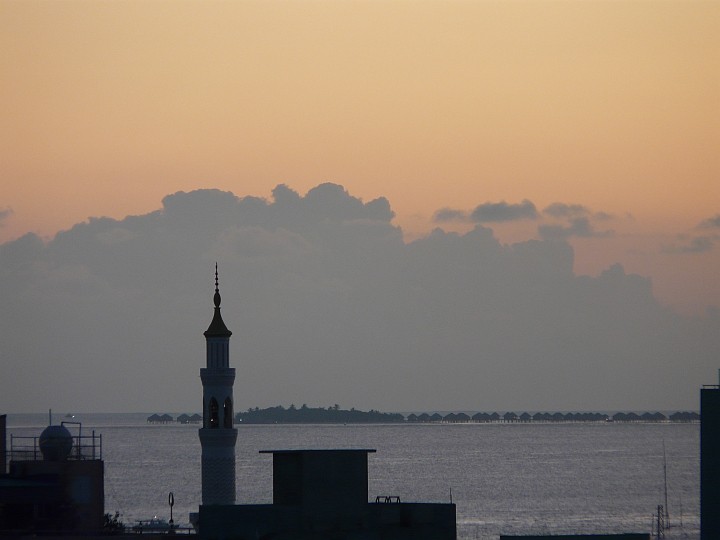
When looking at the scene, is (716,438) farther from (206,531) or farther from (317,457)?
(206,531)

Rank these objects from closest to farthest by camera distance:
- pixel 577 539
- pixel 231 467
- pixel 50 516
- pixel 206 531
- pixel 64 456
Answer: pixel 206 531 < pixel 577 539 < pixel 50 516 < pixel 64 456 < pixel 231 467

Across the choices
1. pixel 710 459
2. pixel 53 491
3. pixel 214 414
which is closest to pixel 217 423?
pixel 214 414

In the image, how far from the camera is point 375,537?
194 feet

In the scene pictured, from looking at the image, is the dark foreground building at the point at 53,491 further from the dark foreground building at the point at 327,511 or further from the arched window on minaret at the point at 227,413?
the dark foreground building at the point at 327,511

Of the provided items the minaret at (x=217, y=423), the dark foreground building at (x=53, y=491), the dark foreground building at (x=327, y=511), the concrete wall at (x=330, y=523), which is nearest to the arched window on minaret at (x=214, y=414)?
the minaret at (x=217, y=423)

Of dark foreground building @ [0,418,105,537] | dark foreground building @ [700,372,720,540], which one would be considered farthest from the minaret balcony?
dark foreground building @ [700,372,720,540]

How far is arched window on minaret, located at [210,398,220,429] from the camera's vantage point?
89.1m

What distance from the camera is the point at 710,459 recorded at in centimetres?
7281

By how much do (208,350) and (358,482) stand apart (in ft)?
105

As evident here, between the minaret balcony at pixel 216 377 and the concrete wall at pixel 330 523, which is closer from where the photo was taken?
the concrete wall at pixel 330 523

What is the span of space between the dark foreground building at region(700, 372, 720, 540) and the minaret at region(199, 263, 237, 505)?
27.5m

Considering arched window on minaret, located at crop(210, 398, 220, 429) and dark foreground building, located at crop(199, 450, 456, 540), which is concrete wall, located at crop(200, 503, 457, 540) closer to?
dark foreground building, located at crop(199, 450, 456, 540)

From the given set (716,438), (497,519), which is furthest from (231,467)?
(497,519)

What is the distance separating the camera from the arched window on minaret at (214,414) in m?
89.1
